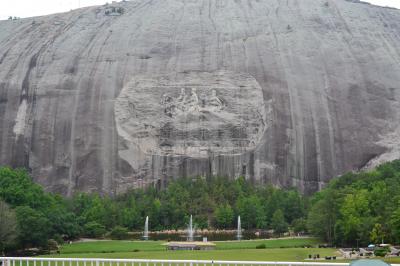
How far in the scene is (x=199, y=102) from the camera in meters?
62.7

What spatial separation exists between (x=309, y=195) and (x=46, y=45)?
32.3m

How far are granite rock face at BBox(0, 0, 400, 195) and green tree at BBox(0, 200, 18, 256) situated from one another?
27.6m

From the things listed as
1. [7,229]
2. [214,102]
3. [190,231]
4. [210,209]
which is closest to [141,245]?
[190,231]

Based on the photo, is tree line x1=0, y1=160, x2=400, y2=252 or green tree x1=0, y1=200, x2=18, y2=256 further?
tree line x1=0, y1=160, x2=400, y2=252

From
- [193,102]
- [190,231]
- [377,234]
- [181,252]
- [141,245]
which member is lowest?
[190,231]

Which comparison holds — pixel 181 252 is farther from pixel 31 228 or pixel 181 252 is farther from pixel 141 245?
pixel 31 228

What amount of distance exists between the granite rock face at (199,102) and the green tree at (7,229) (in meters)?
27.6

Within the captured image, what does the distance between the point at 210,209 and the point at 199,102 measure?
13.1 m

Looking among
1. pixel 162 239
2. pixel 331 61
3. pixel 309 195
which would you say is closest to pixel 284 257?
pixel 162 239

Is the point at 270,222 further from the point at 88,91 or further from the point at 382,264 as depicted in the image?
the point at 382,264

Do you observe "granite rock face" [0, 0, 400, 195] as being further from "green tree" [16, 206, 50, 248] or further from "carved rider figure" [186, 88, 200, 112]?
"green tree" [16, 206, 50, 248]

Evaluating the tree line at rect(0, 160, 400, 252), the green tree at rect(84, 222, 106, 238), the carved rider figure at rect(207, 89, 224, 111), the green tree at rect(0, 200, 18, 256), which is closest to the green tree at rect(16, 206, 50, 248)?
the tree line at rect(0, 160, 400, 252)

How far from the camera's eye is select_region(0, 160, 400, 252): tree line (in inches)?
1379

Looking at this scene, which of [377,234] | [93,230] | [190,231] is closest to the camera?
[377,234]
